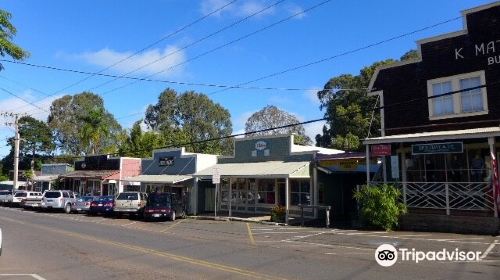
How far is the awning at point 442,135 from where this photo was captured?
17.6 meters

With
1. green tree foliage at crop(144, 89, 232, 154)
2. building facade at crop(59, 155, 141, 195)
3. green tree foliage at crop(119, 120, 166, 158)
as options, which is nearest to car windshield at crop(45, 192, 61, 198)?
building facade at crop(59, 155, 141, 195)

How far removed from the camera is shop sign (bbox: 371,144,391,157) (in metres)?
20.6

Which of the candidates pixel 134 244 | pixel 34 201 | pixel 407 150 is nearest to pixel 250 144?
pixel 407 150

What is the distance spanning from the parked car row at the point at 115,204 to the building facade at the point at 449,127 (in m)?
12.5

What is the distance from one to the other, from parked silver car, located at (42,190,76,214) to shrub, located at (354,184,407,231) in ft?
80.7

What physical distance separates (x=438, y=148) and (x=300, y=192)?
10632 mm

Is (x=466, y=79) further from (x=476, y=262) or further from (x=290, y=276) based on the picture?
(x=290, y=276)

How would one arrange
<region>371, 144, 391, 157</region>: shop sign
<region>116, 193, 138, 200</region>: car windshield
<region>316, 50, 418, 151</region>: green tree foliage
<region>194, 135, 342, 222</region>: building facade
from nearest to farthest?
<region>371, 144, 391, 157</region>: shop sign < <region>194, 135, 342, 222</region>: building facade < <region>116, 193, 138, 200</region>: car windshield < <region>316, 50, 418, 151</region>: green tree foliage

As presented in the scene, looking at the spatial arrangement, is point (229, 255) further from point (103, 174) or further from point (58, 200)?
point (103, 174)

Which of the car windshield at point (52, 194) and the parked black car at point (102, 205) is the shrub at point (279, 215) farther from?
the car windshield at point (52, 194)

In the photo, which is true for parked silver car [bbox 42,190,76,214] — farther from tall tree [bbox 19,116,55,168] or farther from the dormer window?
tall tree [bbox 19,116,55,168]

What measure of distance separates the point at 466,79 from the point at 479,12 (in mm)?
2687

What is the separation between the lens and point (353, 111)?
156 feet

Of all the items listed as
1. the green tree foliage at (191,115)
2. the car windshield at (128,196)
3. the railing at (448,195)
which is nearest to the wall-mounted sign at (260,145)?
the car windshield at (128,196)
